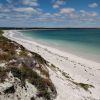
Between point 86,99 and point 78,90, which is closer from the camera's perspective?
point 86,99

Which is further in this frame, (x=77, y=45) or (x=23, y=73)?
(x=77, y=45)

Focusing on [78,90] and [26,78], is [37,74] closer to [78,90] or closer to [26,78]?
[26,78]

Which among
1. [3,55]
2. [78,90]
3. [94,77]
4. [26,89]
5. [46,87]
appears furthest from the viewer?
[94,77]

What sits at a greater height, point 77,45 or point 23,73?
point 23,73

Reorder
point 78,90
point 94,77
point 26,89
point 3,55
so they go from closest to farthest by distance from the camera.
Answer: point 26,89 → point 3,55 → point 78,90 → point 94,77

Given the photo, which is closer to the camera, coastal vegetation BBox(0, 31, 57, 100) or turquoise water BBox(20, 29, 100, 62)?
coastal vegetation BBox(0, 31, 57, 100)

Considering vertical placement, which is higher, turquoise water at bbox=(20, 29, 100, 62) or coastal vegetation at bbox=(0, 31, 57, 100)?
coastal vegetation at bbox=(0, 31, 57, 100)

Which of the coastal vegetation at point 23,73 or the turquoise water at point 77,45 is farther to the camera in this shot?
the turquoise water at point 77,45

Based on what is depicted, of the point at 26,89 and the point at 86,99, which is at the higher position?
the point at 26,89

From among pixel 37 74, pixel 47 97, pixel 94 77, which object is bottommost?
pixel 94 77

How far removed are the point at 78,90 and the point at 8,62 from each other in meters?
5.43

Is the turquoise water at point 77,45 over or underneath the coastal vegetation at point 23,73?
underneath

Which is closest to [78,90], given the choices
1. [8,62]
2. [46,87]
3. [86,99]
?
[86,99]

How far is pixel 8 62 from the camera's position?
1137 cm
